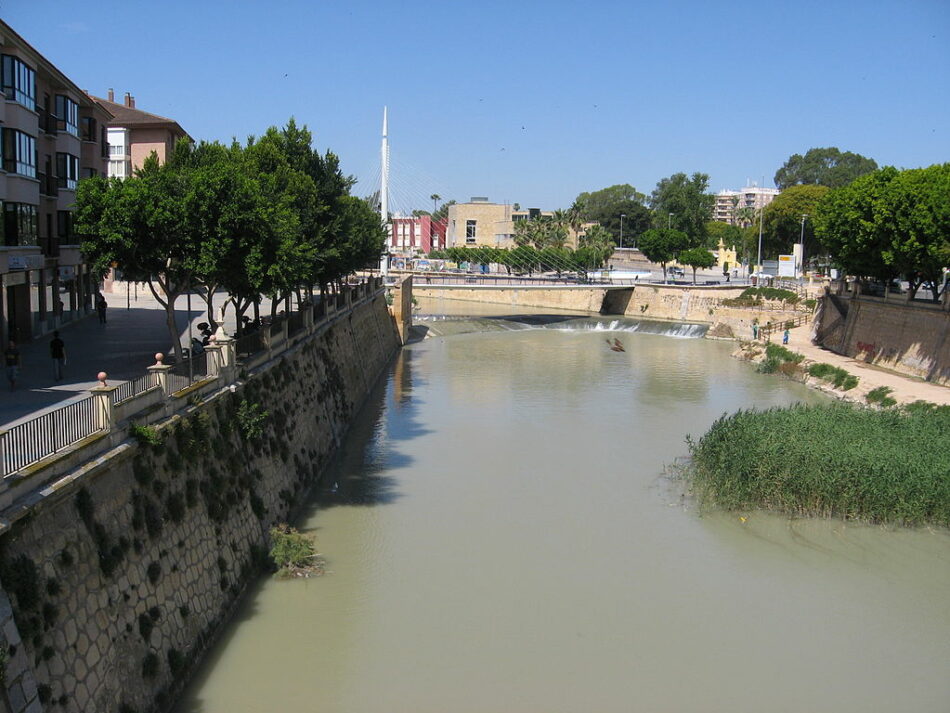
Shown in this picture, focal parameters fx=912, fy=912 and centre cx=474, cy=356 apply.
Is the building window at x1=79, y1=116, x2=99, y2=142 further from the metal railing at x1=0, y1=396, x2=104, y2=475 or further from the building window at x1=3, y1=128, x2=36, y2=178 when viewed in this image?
the metal railing at x1=0, y1=396, x2=104, y2=475

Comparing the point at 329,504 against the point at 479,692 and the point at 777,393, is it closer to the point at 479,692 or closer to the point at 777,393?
the point at 479,692

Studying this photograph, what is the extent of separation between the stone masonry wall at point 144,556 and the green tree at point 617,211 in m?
104

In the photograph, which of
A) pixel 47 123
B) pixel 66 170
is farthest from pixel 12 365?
pixel 66 170

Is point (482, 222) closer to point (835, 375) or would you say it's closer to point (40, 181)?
point (835, 375)

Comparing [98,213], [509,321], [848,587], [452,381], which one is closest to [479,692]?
[848,587]

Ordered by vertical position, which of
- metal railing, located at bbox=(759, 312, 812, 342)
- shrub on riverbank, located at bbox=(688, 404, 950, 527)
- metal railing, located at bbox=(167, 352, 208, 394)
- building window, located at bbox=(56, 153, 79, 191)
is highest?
building window, located at bbox=(56, 153, 79, 191)

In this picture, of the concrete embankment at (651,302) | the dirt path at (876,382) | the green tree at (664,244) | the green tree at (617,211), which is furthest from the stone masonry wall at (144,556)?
the green tree at (617,211)

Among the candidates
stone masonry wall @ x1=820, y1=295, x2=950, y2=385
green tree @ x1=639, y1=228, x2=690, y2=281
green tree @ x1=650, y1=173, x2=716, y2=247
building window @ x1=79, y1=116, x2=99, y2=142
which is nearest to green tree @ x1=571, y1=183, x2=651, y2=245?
green tree @ x1=650, y1=173, x2=716, y2=247

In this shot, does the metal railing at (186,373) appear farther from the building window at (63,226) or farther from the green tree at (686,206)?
the green tree at (686,206)

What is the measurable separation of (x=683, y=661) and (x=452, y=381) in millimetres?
26445

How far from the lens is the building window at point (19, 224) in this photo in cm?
2384

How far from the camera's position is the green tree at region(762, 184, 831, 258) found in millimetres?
80744

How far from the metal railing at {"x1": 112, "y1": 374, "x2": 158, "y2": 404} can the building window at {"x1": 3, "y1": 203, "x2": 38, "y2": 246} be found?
40.2 feet

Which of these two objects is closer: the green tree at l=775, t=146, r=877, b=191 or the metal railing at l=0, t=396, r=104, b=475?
the metal railing at l=0, t=396, r=104, b=475
